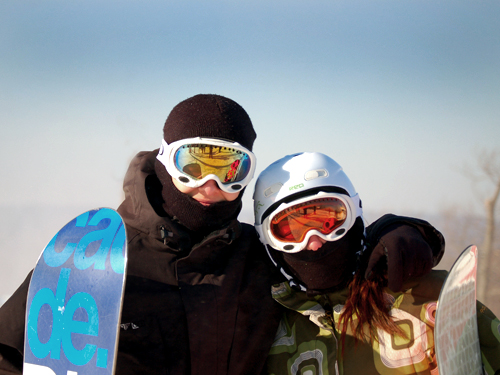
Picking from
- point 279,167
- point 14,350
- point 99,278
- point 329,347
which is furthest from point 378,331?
point 14,350

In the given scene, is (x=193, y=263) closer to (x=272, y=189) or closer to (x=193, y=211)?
(x=193, y=211)

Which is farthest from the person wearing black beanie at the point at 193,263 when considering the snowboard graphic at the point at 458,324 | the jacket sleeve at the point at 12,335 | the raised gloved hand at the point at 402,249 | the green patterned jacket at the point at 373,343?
the snowboard graphic at the point at 458,324

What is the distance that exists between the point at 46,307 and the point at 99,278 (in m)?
0.28

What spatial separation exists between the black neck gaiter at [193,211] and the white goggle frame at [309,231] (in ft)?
0.69

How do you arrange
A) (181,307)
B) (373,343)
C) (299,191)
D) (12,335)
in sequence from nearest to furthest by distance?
(12,335), (181,307), (373,343), (299,191)

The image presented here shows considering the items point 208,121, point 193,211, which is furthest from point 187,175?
point 208,121

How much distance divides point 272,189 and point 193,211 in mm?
445

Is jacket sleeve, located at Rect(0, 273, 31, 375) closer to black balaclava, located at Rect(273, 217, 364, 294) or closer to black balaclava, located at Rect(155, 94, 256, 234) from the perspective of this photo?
black balaclava, located at Rect(155, 94, 256, 234)

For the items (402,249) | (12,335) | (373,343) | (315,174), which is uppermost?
(315,174)

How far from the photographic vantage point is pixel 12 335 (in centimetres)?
184

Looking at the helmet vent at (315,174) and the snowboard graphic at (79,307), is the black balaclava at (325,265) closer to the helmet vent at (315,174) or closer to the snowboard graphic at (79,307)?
the helmet vent at (315,174)

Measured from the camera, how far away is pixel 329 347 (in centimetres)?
207

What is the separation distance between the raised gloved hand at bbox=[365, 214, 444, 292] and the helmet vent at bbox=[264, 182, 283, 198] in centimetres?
55

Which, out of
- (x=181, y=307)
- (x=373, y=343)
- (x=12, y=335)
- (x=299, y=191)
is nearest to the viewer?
(x=12, y=335)
